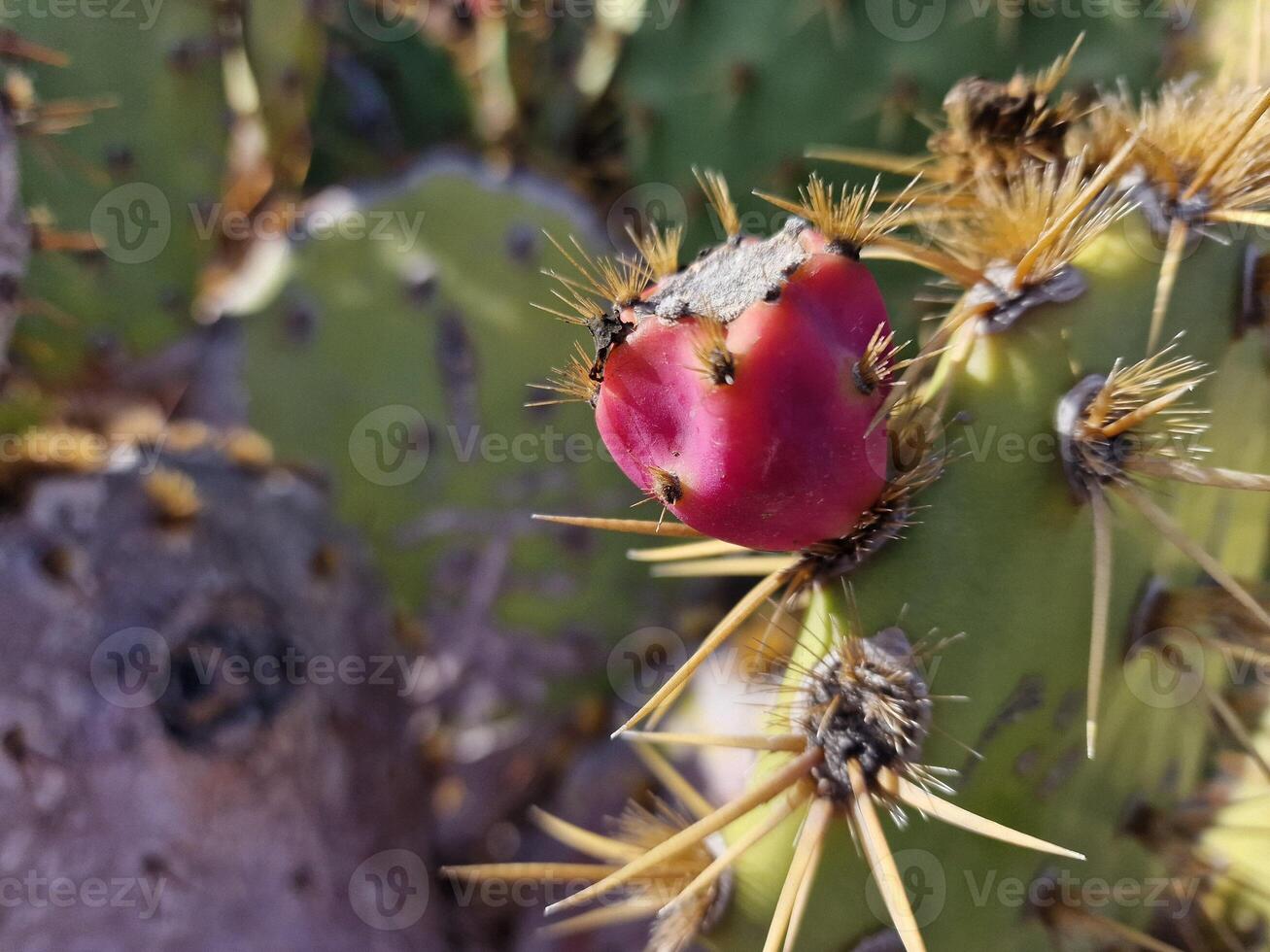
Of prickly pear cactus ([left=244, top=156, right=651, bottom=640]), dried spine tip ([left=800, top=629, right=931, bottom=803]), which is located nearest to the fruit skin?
dried spine tip ([left=800, top=629, right=931, bottom=803])

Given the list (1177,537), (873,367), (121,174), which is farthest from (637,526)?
(121,174)

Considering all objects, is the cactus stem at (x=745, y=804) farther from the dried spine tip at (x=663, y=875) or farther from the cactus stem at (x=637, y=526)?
the cactus stem at (x=637, y=526)

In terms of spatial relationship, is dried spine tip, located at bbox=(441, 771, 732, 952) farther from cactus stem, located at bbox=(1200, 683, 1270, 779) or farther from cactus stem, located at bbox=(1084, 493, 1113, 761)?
cactus stem, located at bbox=(1200, 683, 1270, 779)

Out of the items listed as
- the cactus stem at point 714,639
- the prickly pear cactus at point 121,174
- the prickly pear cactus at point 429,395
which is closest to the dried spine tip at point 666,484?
the cactus stem at point 714,639

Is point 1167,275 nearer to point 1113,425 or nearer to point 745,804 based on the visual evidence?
point 1113,425

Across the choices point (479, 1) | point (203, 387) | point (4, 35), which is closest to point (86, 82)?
point (4, 35)

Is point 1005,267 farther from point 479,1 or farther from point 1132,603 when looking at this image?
point 479,1
